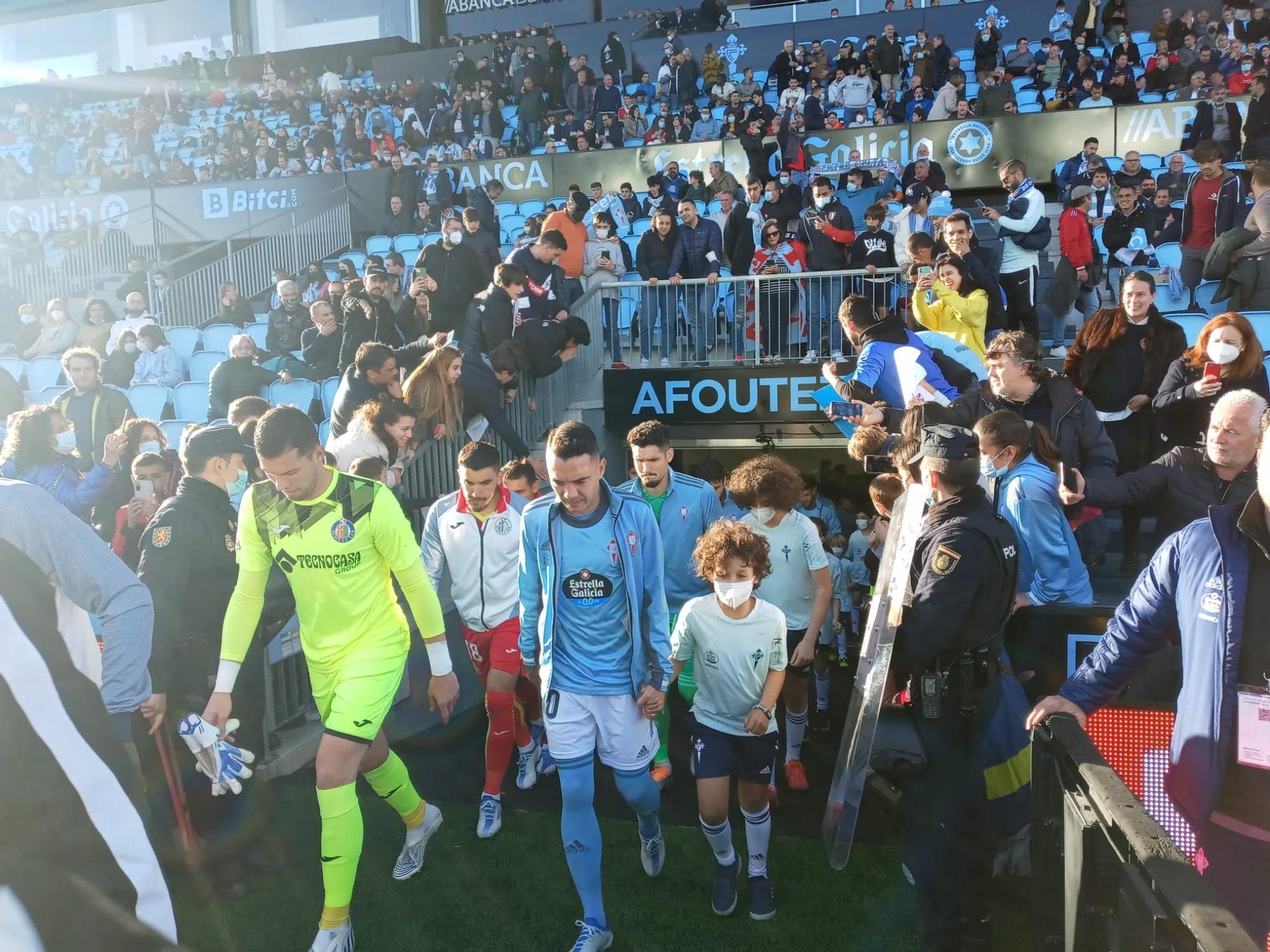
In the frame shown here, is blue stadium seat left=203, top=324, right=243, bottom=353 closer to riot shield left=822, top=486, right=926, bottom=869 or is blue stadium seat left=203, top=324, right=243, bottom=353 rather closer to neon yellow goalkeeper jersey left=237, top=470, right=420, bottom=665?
neon yellow goalkeeper jersey left=237, top=470, right=420, bottom=665

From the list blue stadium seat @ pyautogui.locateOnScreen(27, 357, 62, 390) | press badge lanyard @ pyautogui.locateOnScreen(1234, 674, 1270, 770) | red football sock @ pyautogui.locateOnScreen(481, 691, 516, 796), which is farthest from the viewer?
blue stadium seat @ pyautogui.locateOnScreen(27, 357, 62, 390)

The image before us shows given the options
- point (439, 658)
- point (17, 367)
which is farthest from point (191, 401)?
point (439, 658)

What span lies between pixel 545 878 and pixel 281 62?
86.4 ft

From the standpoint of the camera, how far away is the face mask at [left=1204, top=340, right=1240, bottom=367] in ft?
16.2

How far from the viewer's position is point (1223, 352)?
4949 mm

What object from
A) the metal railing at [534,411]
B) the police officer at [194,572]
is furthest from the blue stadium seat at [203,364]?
the police officer at [194,572]

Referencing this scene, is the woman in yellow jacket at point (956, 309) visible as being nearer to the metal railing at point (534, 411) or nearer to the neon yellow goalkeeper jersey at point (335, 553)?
the metal railing at point (534, 411)

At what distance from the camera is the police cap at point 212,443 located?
418cm

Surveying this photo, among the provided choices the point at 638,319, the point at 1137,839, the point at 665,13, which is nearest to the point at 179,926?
the point at 1137,839

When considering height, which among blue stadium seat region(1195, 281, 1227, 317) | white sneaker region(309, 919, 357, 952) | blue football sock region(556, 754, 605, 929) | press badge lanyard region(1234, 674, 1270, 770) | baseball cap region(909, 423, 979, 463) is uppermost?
blue stadium seat region(1195, 281, 1227, 317)

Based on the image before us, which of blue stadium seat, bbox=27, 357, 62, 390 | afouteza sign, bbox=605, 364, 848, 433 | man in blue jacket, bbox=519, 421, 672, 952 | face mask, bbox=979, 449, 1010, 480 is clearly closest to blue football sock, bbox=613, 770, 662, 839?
man in blue jacket, bbox=519, 421, 672, 952

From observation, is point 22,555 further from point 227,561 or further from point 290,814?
point 290,814

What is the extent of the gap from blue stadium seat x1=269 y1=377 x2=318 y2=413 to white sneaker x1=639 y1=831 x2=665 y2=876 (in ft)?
20.7

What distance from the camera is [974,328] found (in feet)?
22.8
